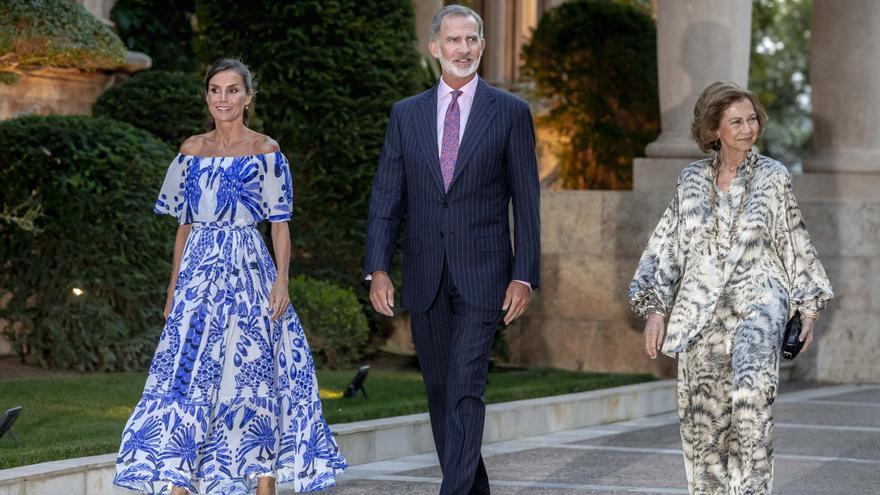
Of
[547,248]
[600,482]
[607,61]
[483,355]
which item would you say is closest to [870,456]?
[600,482]

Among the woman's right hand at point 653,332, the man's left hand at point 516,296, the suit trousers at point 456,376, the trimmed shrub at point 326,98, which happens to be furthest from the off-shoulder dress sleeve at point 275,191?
the trimmed shrub at point 326,98

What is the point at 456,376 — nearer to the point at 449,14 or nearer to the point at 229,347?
the point at 229,347

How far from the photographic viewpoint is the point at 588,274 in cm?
1662

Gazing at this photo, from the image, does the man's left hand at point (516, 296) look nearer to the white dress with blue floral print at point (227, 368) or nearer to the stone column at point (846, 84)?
the white dress with blue floral print at point (227, 368)

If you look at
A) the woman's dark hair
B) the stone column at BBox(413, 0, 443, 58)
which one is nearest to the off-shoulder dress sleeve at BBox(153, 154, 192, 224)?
the woman's dark hair

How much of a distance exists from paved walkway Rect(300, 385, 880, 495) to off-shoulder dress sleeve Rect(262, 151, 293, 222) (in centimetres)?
180

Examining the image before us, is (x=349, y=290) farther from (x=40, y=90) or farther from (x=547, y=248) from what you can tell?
(x=40, y=90)

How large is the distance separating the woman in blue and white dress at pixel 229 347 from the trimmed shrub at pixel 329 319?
21.2 feet

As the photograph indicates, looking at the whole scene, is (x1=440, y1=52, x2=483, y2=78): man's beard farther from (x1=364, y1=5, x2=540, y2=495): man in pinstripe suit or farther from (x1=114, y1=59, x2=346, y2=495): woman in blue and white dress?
(x1=114, y1=59, x2=346, y2=495): woman in blue and white dress

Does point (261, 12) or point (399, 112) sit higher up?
point (261, 12)

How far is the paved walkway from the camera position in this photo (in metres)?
9.47

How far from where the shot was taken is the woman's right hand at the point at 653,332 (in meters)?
7.07

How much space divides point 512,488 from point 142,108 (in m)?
6.29

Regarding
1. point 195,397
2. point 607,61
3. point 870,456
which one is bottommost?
point 870,456
